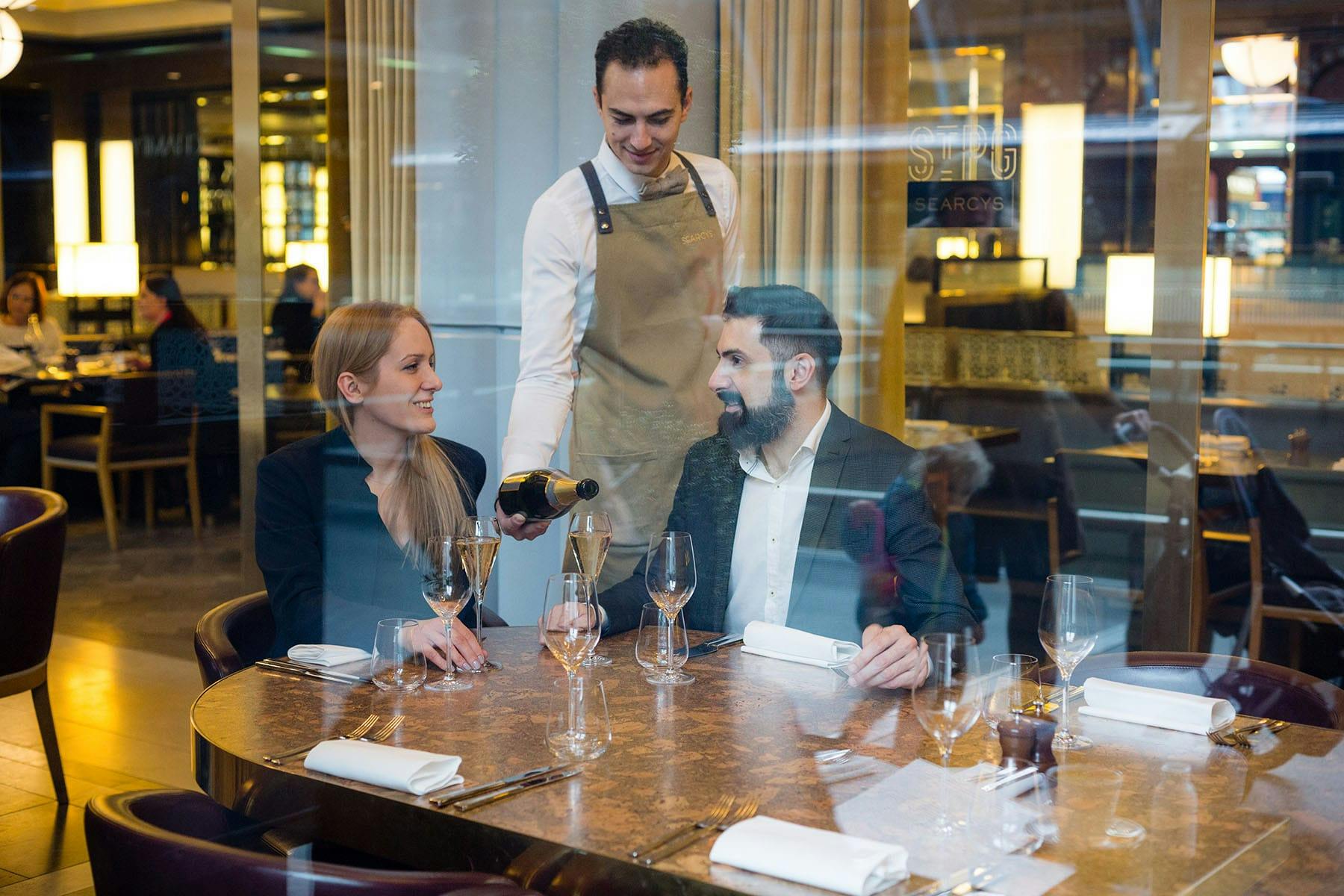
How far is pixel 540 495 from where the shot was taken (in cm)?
271

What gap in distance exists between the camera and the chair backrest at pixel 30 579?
3051 mm

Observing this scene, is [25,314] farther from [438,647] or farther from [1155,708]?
[1155,708]

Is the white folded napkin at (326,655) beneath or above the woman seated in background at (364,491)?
beneath

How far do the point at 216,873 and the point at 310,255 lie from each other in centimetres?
307

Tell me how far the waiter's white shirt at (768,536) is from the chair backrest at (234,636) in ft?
2.87

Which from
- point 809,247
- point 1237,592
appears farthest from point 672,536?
point 1237,592

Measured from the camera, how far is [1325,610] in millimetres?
3568

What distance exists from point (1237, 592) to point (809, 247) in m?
1.46

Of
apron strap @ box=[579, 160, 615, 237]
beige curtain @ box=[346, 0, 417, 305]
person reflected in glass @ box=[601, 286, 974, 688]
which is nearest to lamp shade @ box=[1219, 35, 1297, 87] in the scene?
apron strap @ box=[579, 160, 615, 237]

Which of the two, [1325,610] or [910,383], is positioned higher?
[910,383]

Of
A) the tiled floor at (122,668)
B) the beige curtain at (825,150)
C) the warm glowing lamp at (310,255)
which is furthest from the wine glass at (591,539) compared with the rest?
the warm glowing lamp at (310,255)

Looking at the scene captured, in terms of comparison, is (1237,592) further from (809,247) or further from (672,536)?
(672,536)

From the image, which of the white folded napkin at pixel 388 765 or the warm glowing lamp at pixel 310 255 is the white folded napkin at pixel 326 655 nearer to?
the white folded napkin at pixel 388 765

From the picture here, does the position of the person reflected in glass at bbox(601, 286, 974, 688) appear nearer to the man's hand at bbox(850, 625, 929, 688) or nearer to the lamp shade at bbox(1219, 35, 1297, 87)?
the man's hand at bbox(850, 625, 929, 688)
